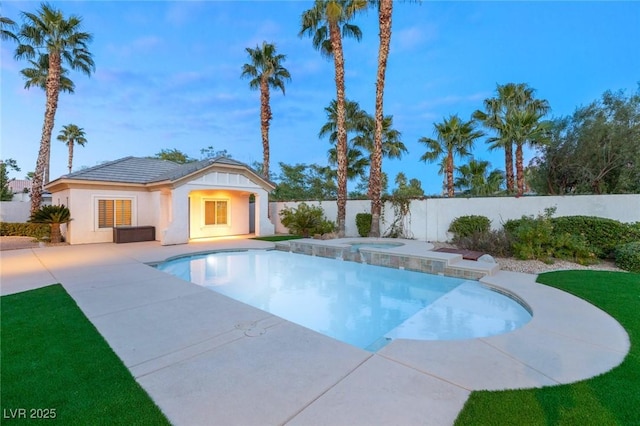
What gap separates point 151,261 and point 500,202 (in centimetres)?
1363

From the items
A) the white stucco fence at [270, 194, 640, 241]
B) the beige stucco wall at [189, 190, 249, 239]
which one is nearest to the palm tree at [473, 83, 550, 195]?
the white stucco fence at [270, 194, 640, 241]

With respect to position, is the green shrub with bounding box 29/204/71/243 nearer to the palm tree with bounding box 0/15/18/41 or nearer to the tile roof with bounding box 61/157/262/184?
the tile roof with bounding box 61/157/262/184

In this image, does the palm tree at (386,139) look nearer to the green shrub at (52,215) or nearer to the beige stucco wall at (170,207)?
the beige stucco wall at (170,207)

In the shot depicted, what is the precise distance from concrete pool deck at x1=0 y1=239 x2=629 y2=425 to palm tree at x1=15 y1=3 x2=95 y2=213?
15188 millimetres

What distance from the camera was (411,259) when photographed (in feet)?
30.3

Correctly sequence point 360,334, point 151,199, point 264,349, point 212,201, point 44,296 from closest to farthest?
1. point 264,349
2. point 360,334
3. point 44,296
4. point 151,199
5. point 212,201

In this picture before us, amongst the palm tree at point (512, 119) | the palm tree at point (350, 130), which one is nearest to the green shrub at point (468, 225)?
the palm tree at point (512, 119)

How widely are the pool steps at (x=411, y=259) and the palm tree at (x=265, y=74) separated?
30.7ft

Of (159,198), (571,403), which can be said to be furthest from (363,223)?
(571,403)

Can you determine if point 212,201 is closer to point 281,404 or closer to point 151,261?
point 151,261

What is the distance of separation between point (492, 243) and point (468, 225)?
8.84 ft

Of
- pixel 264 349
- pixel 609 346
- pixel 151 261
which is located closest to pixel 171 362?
pixel 264 349

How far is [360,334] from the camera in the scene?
5.02m

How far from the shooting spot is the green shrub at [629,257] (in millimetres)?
7531
